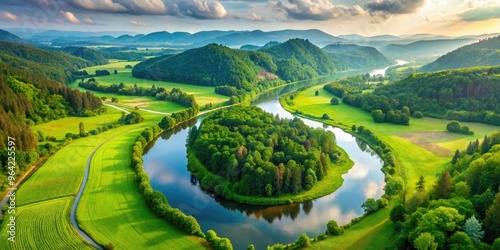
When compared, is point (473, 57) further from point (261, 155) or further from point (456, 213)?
point (456, 213)

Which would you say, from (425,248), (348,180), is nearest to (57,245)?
(425,248)

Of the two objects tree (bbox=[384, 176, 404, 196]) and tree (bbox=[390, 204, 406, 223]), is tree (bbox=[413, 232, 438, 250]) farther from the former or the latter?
tree (bbox=[384, 176, 404, 196])

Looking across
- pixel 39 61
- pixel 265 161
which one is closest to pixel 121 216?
pixel 265 161

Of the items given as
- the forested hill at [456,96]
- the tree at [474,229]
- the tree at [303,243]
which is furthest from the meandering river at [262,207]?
the forested hill at [456,96]

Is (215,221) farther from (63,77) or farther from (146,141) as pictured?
(63,77)

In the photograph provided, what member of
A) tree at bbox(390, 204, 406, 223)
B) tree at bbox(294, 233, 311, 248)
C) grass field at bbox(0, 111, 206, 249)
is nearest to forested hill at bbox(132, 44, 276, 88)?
grass field at bbox(0, 111, 206, 249)

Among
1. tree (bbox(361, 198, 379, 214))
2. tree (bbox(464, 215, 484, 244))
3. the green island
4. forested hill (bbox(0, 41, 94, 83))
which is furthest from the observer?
forested hill (bbox(0, 41, 94, 83))
